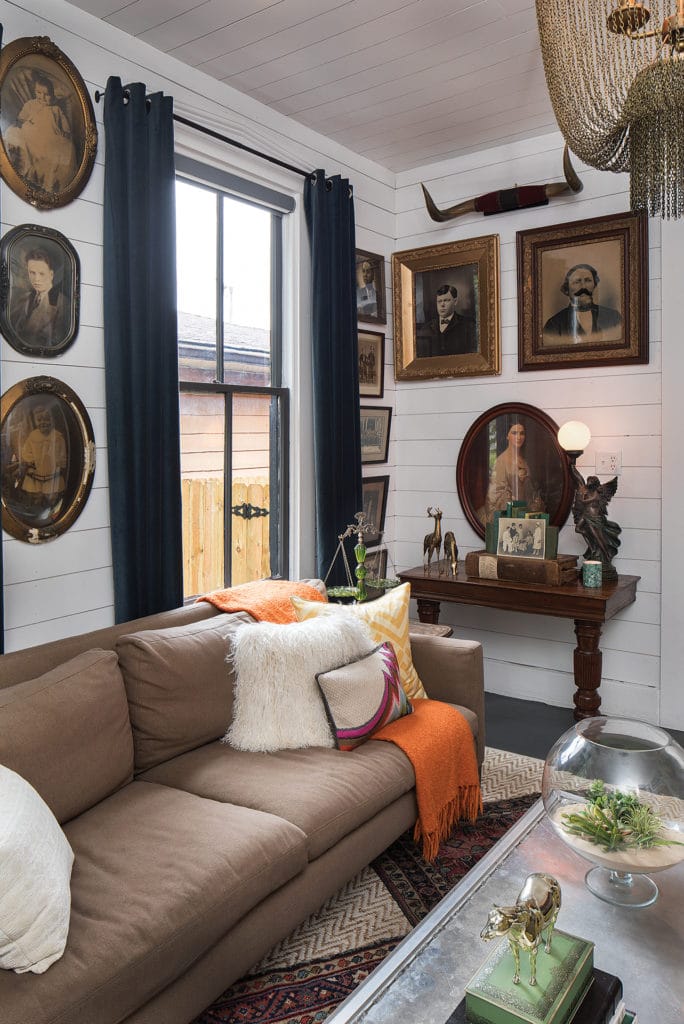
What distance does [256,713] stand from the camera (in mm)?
2379

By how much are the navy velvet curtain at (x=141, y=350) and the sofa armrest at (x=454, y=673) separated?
0.96 meters

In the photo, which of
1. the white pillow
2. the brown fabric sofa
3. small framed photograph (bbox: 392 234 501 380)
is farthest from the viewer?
small framed photograph (bbox: 392 234 501 380)

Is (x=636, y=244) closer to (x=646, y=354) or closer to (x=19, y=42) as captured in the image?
(x=646, y=354)

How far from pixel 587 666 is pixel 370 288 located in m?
2.22

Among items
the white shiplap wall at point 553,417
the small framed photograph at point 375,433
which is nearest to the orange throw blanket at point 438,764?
the white shiplap wall at point 553,417

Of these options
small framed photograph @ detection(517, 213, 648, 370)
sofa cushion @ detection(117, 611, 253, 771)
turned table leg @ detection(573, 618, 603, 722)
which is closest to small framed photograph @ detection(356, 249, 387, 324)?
small framed photograph @ detection(517, 213, 648, 370)

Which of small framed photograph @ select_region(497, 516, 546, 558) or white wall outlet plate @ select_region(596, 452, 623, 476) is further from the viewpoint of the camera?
white wall outlet plate @ select_region(596, 452, 623, 476)

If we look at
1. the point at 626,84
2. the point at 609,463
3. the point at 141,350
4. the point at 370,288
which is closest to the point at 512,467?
the point at 609,463

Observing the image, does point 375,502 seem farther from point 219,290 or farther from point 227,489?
point 219,290

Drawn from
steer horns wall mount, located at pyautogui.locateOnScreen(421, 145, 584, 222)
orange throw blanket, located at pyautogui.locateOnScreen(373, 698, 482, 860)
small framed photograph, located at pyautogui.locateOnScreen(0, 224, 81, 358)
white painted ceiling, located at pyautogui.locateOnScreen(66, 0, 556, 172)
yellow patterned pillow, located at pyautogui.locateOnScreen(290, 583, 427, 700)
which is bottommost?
orange throw blanket, located at pyautogui.locateOnScreen(373, 698, 482, 860)

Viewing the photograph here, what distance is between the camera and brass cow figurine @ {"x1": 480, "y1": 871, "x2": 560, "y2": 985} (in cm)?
123

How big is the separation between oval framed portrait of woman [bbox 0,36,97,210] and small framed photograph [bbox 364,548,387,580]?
231cm

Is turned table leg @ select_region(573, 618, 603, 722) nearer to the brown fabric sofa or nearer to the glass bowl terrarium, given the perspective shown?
the brown fabric sofa

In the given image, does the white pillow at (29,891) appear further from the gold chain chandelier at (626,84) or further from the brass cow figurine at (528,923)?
the gold chain chandelier at (626,84)
